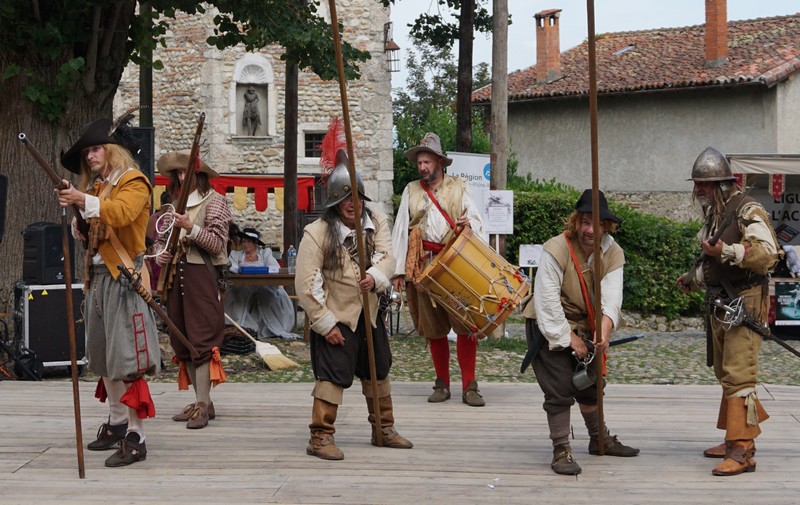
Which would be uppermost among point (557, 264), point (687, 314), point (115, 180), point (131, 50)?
point (131, 50)

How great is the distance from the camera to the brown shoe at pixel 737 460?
5.86m

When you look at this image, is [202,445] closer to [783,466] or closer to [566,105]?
[783,466]

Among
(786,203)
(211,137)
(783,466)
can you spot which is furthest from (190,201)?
(211,137)

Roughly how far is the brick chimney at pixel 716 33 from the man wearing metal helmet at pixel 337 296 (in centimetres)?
2633

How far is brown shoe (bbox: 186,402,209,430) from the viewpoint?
7137mm

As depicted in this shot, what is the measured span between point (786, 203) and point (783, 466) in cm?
1021

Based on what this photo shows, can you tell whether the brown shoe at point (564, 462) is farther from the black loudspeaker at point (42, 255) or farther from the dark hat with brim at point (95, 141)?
the black loudspeaker at point (42, 255)

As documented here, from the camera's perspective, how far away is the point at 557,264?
5.92 metres

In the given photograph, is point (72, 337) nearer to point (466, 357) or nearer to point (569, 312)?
point (569, 312)

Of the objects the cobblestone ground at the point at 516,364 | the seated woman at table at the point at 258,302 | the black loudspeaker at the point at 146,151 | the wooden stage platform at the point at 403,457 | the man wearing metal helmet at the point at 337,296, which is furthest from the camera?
the seated woman at table at the point at 258,302

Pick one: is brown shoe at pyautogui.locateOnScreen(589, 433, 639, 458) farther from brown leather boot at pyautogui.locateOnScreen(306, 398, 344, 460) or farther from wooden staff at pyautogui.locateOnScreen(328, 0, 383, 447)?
brown leather boot at pyautogui.locateOnScreen(306, 398, 344, 460)

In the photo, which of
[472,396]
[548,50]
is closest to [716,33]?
[548,50]

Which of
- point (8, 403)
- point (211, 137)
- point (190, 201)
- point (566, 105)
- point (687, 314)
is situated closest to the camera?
point (190, 201)

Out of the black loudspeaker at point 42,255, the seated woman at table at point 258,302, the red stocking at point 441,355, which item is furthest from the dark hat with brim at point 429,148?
the seated woman at table at point 258,302
